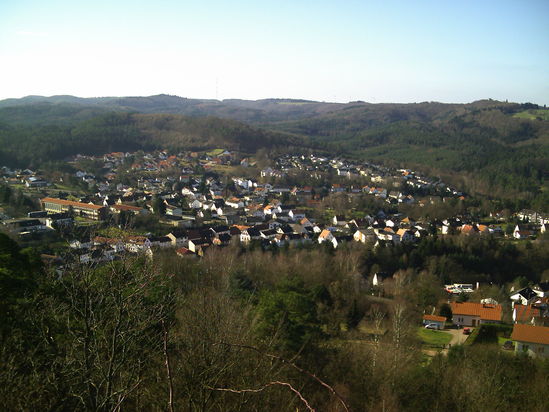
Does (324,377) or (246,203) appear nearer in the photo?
(324,377)

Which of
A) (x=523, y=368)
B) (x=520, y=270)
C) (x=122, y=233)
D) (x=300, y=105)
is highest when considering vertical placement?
(x=300, y=105)

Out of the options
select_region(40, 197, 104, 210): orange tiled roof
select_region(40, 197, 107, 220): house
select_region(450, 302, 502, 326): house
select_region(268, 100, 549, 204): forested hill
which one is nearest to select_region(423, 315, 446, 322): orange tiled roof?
select_region(450, 302, 502, 326): house

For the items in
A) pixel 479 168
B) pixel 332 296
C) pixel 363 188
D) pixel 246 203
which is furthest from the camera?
pixel 479 168

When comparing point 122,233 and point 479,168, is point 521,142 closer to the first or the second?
point 479,168

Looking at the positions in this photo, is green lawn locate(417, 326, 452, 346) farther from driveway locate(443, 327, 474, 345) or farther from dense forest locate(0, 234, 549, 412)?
dense forest locate(0, 234, 549, 412)

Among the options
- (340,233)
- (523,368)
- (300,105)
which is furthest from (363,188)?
(300,105)

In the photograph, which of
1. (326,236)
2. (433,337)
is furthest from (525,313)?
(326,236)

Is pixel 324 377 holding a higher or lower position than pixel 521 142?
lower

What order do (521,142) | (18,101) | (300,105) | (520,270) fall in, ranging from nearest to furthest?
(520,270)
(521,142)
(18,101)
(300,105)
